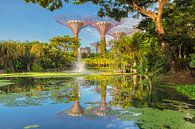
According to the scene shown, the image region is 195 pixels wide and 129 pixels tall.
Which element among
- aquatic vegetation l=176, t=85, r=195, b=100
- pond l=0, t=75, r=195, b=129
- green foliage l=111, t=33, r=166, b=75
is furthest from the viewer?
green foliage l=111, t=33, r=166, b=75

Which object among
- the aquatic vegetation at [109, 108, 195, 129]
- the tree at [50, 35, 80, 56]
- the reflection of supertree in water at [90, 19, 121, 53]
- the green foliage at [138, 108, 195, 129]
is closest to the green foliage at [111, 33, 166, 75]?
the aquatic vegetation at [109, 108, 195, 129]

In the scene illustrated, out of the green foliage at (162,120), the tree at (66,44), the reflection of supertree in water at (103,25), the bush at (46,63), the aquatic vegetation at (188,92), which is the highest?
the reflection of supertree in water at (103,25)

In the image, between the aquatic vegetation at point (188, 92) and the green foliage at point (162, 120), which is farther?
the aquatic vegetation at point (188, 92)

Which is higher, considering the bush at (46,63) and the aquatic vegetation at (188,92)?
the bush at (46,63)

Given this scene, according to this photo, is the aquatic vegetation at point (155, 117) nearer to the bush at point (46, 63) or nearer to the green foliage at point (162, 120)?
the green foliage at point (162, 120)

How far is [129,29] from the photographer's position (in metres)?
60.3

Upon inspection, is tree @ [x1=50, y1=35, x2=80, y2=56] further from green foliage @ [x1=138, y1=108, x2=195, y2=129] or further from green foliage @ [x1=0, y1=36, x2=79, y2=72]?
green foliage @ [x1=138, y1=108, x2=195, y2=129]

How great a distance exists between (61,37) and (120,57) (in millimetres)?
25269

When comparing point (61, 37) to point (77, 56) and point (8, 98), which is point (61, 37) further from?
point (8, 98)

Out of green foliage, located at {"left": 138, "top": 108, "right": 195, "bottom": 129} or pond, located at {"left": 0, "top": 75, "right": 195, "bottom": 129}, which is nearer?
green foliage, located at {"left": 138, "top": 108, "right": 195, "bottom": 129}

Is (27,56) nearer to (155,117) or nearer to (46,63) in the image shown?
(46,63)

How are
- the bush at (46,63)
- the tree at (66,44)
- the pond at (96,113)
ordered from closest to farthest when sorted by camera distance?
Answer: 1. the pond at (96,113)
2. the bush at (46,63)
3. the tree at (66,44)

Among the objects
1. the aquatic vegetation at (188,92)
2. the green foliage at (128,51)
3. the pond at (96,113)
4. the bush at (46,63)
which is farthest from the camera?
the bush at (46,63)

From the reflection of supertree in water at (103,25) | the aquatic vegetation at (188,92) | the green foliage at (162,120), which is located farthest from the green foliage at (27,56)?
the green foliage at (162,120)
